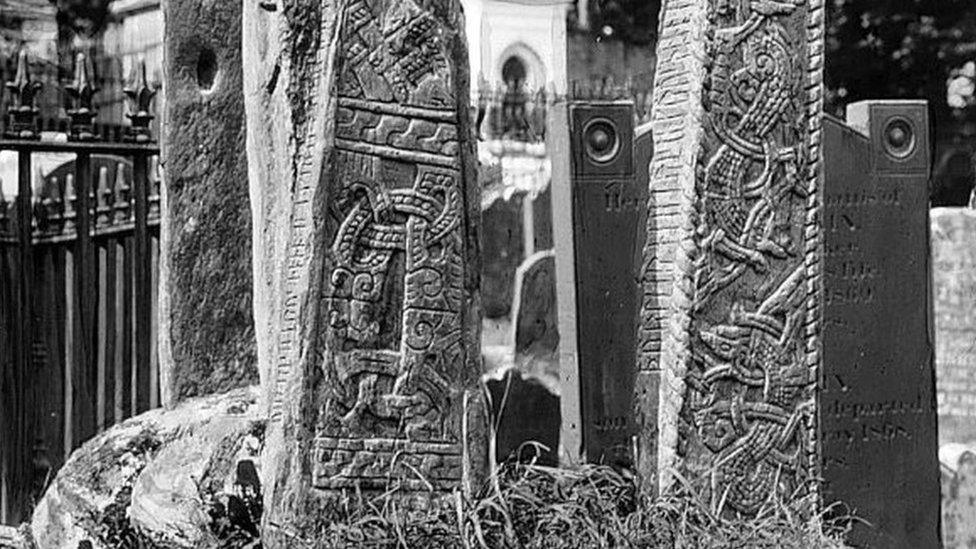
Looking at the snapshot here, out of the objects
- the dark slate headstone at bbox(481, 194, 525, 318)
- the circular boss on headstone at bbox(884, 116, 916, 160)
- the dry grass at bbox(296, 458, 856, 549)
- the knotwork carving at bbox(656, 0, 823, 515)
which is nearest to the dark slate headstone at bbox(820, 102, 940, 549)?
the circular boss on headstone at bbox(884, 116, 916, 160)

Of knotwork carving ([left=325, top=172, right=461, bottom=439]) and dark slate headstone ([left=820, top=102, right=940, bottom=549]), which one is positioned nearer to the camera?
knotwork carving ([left=325, top=172, right=461, bottom=439])

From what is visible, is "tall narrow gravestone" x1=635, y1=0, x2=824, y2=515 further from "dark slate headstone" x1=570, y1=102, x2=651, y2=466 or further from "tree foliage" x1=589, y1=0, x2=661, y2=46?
"tree foliage" x1=589, y1=0, x2=661, y2=46

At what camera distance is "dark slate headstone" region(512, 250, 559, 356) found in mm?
10797

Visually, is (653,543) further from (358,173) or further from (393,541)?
(358,173)

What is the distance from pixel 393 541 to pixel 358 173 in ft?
3.50

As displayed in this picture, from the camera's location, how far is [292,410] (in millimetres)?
5398

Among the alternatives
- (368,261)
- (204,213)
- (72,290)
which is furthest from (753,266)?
(72,290)

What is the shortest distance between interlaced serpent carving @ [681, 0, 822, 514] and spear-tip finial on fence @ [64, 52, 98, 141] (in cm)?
376

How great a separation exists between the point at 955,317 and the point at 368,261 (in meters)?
5.30

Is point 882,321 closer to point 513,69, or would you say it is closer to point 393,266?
point 393,266

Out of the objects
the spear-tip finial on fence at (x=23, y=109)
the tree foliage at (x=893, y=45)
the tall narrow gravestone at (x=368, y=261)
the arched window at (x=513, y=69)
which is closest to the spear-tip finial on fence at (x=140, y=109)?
the spear-tip finial on fence at (x=23, y=109)

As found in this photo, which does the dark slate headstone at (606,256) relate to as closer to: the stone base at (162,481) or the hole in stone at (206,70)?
the stone base at (162,481)

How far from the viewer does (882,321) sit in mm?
7266

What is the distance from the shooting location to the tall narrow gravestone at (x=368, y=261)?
541 cm
